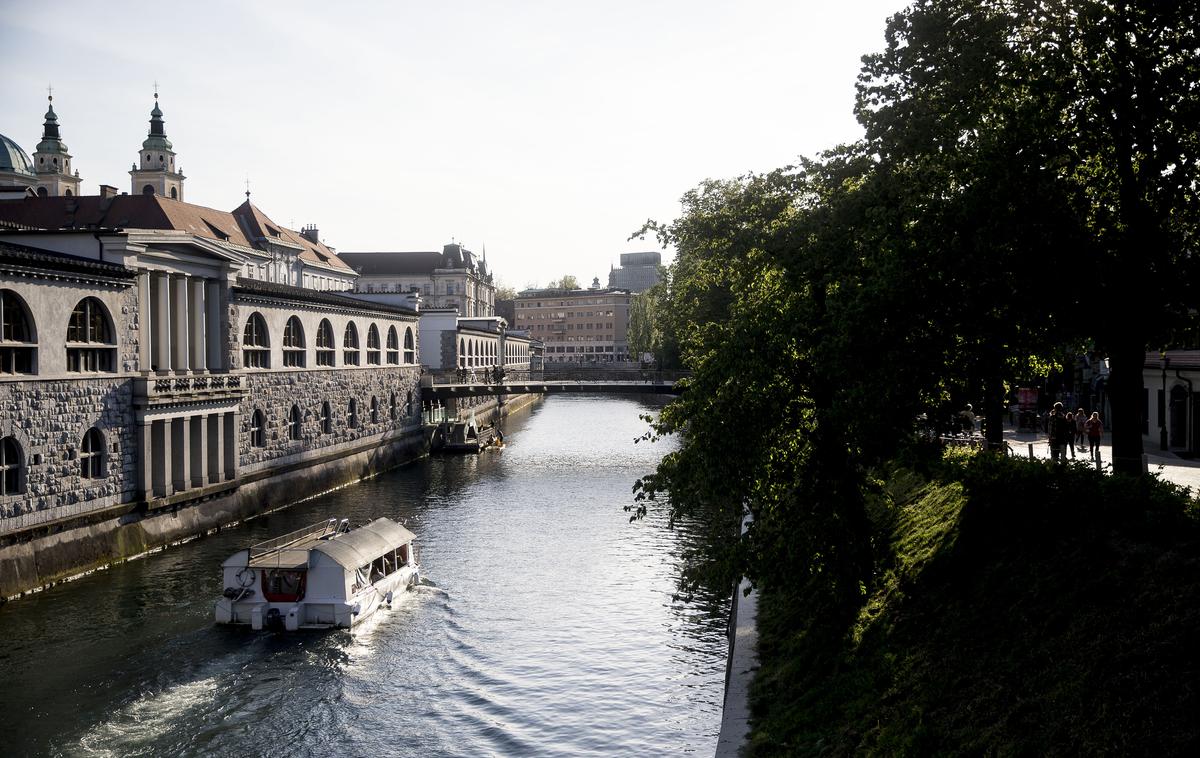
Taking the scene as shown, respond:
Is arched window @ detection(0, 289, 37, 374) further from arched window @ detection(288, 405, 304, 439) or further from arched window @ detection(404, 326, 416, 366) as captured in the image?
arched window @ detection(404, 326, 416, 366)

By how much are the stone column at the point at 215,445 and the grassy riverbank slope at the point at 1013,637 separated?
2917cm

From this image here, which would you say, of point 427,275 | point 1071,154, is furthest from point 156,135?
point 1071,154

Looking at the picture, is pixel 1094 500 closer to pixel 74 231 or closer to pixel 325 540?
pixel 325 540

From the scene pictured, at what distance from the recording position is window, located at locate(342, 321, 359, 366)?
196 feet

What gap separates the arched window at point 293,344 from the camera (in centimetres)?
5184

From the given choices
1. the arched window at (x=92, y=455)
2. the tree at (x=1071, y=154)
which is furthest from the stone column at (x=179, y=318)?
the tree at (x=1071, y=154)

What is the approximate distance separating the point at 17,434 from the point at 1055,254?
2825cm

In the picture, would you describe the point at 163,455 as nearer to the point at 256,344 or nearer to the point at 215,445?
the point at 215,445

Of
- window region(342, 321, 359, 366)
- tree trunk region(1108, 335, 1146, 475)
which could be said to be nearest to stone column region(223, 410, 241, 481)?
window region(342, 321, 359, 366)

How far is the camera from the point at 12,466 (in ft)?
99.2

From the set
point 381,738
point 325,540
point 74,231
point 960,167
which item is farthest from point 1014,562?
point 74,231

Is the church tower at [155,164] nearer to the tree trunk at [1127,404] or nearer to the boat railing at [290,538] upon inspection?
the boat railing at [290,538]

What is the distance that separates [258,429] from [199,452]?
5897mm

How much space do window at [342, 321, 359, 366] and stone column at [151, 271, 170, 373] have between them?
19387mm
